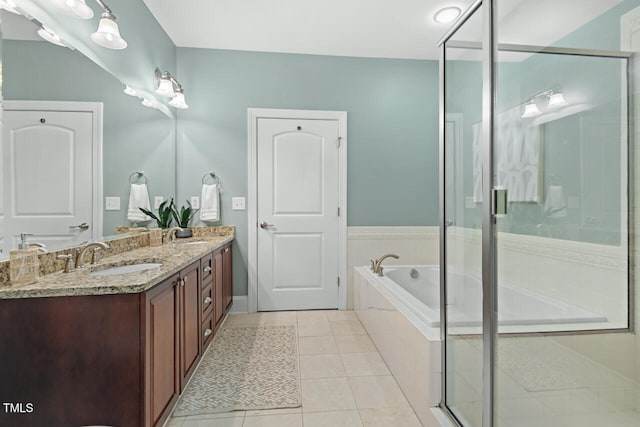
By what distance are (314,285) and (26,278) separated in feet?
7.83

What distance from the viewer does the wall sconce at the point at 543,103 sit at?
0.97 meters

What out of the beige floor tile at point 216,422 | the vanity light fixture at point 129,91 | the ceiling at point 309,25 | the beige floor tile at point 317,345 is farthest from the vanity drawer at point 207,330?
the ceiling at point 309,25

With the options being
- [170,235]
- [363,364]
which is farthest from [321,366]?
[170,235]

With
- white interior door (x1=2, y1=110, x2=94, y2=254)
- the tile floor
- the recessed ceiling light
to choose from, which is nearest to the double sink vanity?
white interior door (x1=2, y1=110, x2=94, y2=254)

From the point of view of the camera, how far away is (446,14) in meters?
Result: 2.60

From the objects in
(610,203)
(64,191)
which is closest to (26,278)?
(64,191)

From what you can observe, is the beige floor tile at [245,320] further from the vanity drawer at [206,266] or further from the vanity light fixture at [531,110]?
the vanity light fixture at [531,110]

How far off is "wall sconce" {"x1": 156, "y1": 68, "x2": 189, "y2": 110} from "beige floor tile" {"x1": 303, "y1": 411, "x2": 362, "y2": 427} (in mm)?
2546

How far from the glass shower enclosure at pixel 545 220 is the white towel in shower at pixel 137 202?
2187 mm

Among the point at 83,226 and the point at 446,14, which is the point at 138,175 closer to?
the point at 83,226

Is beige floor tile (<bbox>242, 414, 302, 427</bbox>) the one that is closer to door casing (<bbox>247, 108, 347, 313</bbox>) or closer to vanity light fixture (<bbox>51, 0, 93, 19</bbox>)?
door casing (<bbox>247, 108, 347, 313</bbox>)

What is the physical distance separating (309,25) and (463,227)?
88.6 inches

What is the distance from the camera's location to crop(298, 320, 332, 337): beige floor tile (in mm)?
2719

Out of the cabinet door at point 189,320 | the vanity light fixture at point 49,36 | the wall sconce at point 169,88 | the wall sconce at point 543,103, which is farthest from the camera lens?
the wall sconce at point 169,88
